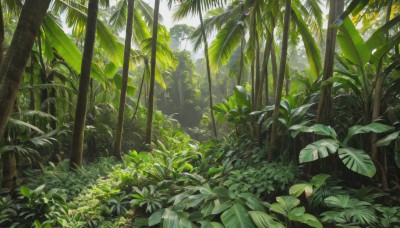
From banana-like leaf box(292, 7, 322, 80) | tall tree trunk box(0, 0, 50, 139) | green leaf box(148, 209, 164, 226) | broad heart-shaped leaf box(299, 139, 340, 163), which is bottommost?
green leaf box(148, 209, 164, 226)

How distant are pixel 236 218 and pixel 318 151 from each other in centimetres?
133

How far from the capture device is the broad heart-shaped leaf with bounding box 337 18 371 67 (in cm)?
412

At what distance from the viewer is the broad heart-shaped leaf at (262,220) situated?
303 centimetres

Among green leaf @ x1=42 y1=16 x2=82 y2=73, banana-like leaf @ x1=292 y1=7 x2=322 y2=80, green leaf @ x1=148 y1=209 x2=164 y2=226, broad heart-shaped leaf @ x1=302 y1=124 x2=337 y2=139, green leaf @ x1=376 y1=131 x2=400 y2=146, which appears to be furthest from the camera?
banana-like leaf @ x1=292 y1=7 x2=322 y2=80

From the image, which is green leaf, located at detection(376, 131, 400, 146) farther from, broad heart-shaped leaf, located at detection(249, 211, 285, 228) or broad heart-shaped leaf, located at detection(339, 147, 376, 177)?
broad heart-shaped leaf, located at detection(249, 211, 285, 228)

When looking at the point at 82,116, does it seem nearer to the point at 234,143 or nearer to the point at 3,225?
the point at 3,225

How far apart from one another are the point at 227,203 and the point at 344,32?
3.01m

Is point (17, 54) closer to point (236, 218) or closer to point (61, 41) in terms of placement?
point (236, 218)

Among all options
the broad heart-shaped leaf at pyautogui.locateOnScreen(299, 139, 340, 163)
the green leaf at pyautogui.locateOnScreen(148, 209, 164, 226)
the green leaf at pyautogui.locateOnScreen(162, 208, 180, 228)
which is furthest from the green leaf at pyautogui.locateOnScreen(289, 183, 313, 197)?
the green leaf at pyautogui.locateOnScreen(148, 209, 164, 226)

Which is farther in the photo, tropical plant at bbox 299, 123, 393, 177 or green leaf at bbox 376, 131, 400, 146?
green leaf at bbox 376, 131, 400, 146

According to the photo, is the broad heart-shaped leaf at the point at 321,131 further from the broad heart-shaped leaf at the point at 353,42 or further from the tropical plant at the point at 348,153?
the broad heart-shaped leaf at the point at 353,42

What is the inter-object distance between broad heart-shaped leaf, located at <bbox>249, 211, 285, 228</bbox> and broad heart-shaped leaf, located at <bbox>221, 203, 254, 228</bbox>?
8 centimetres

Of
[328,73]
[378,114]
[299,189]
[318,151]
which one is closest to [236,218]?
[299,189]

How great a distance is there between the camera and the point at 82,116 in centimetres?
565
